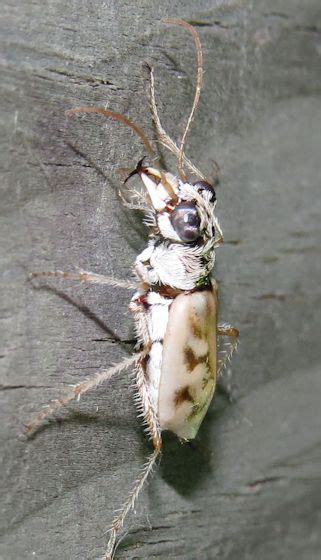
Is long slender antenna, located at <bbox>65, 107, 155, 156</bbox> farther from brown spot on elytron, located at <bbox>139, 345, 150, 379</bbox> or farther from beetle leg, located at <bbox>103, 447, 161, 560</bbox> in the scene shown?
beetle leg, located at <bbox>103, 447, 161, 560</bbox>

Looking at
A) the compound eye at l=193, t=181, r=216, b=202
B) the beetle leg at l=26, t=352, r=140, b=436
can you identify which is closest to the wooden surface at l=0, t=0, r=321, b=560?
the beetle leg at l=26, t=352, r=140, b=436

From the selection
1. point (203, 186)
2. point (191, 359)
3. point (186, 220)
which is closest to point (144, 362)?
point (191, 359)

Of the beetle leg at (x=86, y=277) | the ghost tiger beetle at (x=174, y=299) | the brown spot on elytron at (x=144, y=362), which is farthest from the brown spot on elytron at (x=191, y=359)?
the beetle leg at (x=86, y=277)

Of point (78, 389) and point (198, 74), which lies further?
point (198, 74)

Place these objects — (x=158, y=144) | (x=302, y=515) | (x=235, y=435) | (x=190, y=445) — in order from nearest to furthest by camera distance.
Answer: (x=158, y=144)
(x=190, y=445)
(x=235, y=435)
(x=302, y=515)

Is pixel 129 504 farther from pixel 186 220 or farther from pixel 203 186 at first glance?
pixel 203 186

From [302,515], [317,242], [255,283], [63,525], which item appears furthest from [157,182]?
[302,515]

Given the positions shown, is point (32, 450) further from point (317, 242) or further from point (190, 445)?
point (317, 242)
